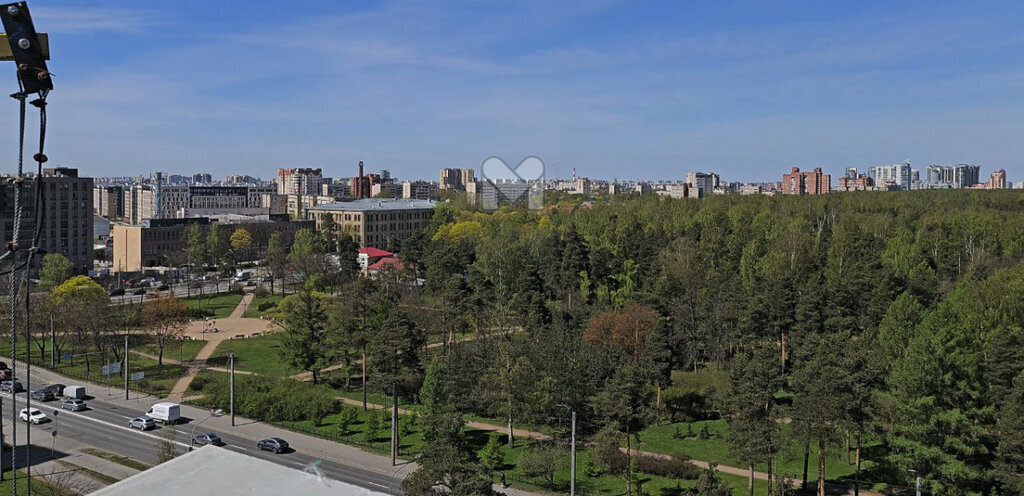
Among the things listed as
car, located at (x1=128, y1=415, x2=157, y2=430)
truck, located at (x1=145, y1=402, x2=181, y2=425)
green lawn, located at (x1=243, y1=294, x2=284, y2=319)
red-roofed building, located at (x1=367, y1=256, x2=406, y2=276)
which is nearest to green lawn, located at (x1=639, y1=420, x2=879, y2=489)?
truck, located at (x1=145, y1=402, x2=181, y2=425)

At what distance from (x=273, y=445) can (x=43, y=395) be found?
10.0 metres

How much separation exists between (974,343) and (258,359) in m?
25.1

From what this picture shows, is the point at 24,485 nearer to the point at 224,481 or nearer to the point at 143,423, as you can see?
the point at 143,423

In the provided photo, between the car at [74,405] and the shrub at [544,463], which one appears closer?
the shrub at [544,463]

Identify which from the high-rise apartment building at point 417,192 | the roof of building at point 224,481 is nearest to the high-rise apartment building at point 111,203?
the high-rise apartment building at point 417,192

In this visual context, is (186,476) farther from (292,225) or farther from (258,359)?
(292,225)

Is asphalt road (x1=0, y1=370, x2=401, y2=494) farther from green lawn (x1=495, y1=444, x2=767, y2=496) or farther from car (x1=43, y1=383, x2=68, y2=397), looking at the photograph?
green lawn (x1=495, y1=444, x2=767, y2=496)

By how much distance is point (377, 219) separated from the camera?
232 ft

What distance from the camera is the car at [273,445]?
20.6 meters

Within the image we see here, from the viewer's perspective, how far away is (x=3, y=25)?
5492mm

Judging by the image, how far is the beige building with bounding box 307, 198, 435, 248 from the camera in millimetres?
69312

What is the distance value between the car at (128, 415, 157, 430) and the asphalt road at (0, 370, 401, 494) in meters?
0.15

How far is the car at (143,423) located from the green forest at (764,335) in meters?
8.00

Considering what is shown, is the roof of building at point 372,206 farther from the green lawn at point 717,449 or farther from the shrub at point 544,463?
the shrub at point 544,463
